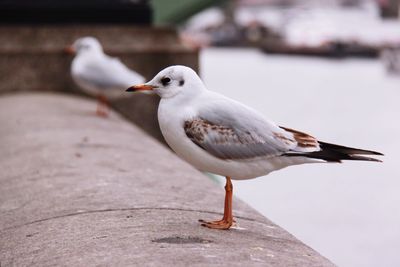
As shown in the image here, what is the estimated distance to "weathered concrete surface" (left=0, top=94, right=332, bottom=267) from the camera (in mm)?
Result: 3973

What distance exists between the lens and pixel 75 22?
11.0 metres

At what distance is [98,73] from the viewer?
924 centimetres

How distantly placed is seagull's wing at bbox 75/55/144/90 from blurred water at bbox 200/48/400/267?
3.20 meters

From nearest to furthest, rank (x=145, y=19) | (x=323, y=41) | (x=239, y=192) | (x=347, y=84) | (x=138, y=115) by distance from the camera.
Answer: (x=138, y=115), (x=145, y=19), (x=239, y=192), (x=347, y=84), (x=323, y=41)

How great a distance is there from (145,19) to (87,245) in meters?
7.41

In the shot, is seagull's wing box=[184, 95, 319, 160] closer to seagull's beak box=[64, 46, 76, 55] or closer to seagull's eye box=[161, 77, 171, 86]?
seagull's eye box=[161, 77, 171, 86]

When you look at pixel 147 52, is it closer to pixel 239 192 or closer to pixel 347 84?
pixel 239 192

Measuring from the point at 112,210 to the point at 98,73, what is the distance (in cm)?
460

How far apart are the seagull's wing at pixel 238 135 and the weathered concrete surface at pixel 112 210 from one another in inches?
14.7

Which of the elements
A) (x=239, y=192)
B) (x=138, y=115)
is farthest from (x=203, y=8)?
(x=138, y=115)

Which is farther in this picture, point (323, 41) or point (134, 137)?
point (323, 41)

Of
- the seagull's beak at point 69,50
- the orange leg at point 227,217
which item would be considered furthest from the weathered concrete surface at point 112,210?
the seagull's beak at point 69,50

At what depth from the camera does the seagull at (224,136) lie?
439 centimetres

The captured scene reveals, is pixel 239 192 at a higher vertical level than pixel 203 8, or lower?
lower
